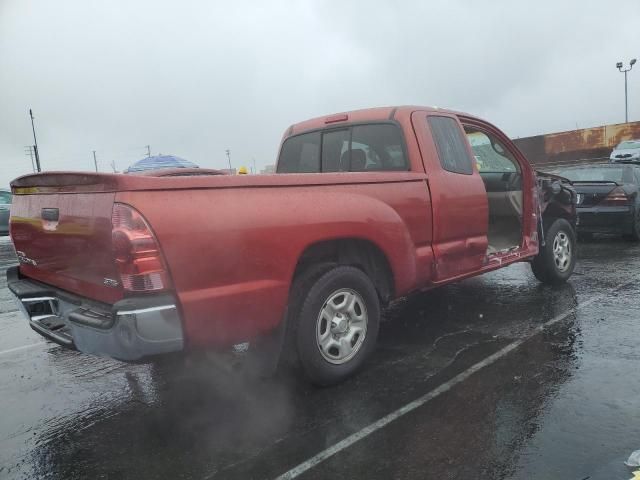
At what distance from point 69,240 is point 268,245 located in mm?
1154

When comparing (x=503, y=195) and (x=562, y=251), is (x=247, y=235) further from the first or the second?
Answer: (x=562, y=251)

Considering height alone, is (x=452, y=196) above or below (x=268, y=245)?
above

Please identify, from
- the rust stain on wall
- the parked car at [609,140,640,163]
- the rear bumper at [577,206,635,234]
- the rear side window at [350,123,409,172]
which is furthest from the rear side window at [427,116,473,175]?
the rust stain on wall

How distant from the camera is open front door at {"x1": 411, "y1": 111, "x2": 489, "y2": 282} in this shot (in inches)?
161

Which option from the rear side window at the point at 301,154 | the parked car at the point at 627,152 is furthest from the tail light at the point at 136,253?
the parked car at the point at 627,152

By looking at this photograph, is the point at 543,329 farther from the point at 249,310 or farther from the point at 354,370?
the point at 249,310

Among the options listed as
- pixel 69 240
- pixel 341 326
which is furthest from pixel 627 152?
pixel 69 240

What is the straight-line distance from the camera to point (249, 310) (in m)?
2.91

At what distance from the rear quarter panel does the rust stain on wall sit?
2986 centimetres

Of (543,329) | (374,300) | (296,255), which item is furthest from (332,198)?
(543,329)

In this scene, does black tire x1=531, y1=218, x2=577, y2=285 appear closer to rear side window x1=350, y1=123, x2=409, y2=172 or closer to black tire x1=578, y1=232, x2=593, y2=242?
rear side window x1=350, y1=123, x2=409, y2=172

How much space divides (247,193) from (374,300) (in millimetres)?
1303

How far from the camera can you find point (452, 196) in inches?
165

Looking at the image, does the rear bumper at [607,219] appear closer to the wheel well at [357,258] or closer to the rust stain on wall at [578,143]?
the wheel well at [357,258]
